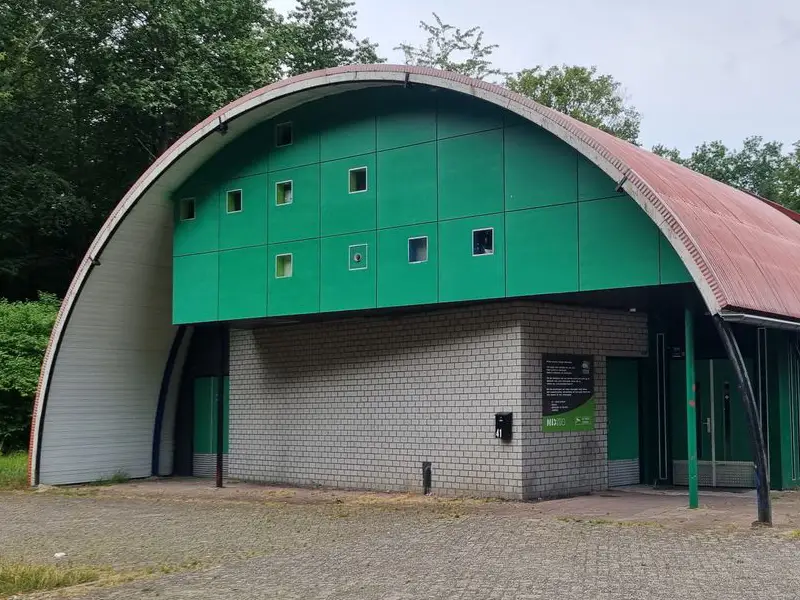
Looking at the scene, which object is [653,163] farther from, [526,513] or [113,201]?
[113,201]

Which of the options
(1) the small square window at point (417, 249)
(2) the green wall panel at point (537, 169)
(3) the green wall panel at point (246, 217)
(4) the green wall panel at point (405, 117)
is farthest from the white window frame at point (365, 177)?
(2) the green wall panel at point (537, 169)

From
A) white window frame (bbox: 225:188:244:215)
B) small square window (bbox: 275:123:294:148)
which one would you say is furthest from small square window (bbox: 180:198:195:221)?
small square window (bbox: 275:123:294:148)

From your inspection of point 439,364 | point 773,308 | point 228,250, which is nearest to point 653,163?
point 773,308

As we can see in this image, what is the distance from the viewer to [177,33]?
2952 cm

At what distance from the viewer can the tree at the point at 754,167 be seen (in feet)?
137

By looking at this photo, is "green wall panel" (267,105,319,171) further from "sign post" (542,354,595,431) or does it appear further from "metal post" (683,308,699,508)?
"metal post" (683,308,699,508)

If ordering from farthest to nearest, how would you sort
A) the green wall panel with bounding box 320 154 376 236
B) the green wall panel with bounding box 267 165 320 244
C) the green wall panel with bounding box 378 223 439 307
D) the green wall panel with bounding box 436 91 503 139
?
the green wall panel with bounding box 267 165 320 244 < the green wall panel with bounding box 320 154 376 236 < the green wall panel with bounding box 378 223 439 307 < the green wall panel with bounding box 436 91 503 139

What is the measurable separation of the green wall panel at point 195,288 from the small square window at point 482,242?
5.66m

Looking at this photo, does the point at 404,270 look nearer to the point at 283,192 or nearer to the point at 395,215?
the point at 395,215

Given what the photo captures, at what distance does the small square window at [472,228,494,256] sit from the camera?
47.7 ft

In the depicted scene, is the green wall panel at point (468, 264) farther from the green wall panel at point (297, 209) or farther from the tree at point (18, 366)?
the tree at point (18, 366)

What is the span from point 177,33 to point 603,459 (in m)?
20.2

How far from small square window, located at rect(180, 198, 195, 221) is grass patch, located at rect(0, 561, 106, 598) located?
1001 cm

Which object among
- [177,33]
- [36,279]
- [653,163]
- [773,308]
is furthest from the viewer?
[36,279]
